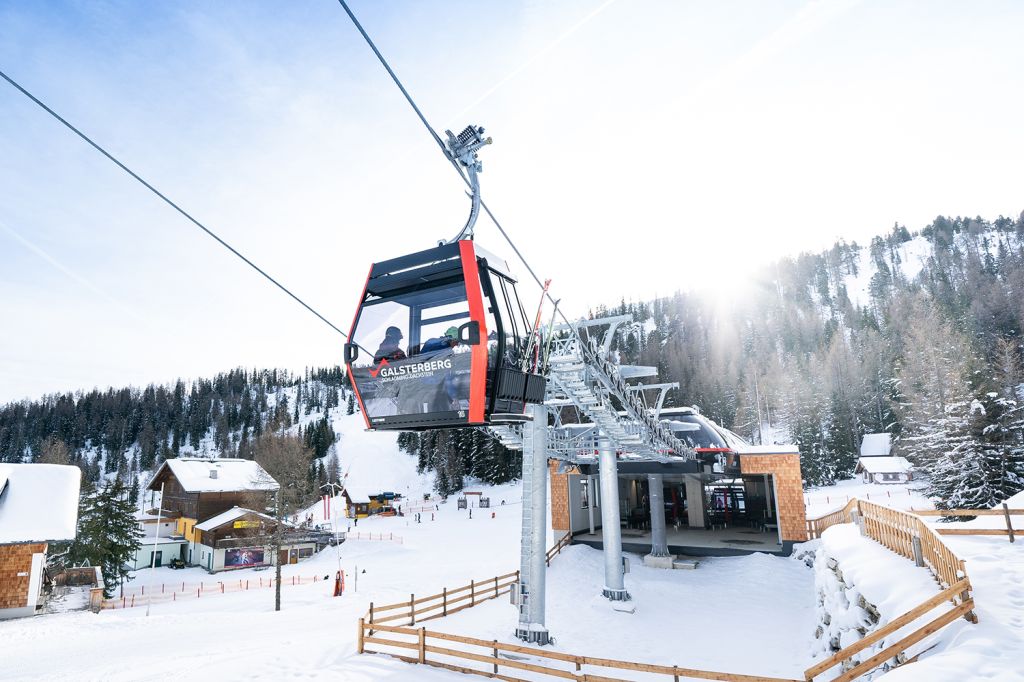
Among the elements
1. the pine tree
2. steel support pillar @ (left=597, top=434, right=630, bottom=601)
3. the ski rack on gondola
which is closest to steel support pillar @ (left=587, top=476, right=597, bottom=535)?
the ski rack on gondola

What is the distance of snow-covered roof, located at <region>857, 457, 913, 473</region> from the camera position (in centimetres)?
5532

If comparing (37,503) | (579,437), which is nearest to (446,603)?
(579,437)

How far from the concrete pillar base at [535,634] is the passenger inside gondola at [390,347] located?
981 cm

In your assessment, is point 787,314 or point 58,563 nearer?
Answer: point 58,563

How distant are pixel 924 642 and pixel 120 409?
17115 cm

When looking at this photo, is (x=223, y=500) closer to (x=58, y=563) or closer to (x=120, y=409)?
(x=58, y=563)

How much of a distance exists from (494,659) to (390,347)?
7.65 meters

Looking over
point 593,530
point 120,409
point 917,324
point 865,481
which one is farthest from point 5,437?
point 917,324

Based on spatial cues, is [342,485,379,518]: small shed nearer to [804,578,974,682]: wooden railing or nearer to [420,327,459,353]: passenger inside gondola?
[420,327,459,353]: passenger inside gondola

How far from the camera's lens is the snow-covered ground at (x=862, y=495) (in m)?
39.1

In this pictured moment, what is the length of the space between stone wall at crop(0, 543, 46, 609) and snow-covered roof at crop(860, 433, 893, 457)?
76.1m

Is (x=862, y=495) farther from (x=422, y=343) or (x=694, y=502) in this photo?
(x=422, y=343)

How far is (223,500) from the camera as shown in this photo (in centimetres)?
4634

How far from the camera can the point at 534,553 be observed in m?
14.8
